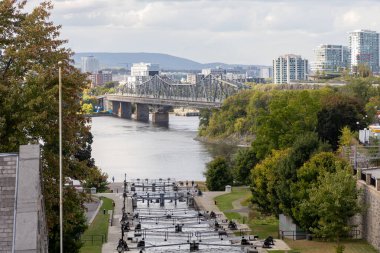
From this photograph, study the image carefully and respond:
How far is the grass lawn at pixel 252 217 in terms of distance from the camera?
37838mm

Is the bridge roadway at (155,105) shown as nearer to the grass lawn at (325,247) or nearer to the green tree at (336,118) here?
the green tree at (336,118)

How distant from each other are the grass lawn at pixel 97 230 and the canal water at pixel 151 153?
23.7 meters

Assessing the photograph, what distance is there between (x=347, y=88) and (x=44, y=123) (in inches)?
3297

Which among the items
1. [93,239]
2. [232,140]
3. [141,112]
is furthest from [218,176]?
[141,112]

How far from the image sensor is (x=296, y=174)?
36.0m

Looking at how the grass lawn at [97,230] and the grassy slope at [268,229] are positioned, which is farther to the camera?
the grass lawn at [97,230]

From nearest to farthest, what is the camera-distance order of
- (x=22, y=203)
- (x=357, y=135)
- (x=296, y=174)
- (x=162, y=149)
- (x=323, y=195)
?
1. (x=22, y=203)
2. (x=323, y=195)
3. (x=296, y=174)
4. (x=357, y=135)
5. (x=162, y=149)

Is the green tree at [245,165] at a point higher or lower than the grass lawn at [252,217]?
higher

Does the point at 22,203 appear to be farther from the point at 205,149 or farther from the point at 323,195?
the point at 205,149

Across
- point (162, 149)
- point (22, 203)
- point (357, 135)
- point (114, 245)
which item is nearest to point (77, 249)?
point (114, 245)

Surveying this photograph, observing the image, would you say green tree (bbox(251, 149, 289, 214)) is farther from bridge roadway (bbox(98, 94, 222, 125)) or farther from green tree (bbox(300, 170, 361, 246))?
bridge roadway (bbox(98, 94, 222, 125))

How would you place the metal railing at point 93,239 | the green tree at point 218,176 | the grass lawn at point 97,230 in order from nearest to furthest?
the grass lawn at point 97,230 < the metal railing at point 93,239 < the green tree at point 218,176

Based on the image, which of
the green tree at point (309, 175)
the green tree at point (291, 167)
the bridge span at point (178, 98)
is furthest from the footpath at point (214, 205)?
the bridge span at point (178, 98)

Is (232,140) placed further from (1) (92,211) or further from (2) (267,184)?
(2) (267,184)
